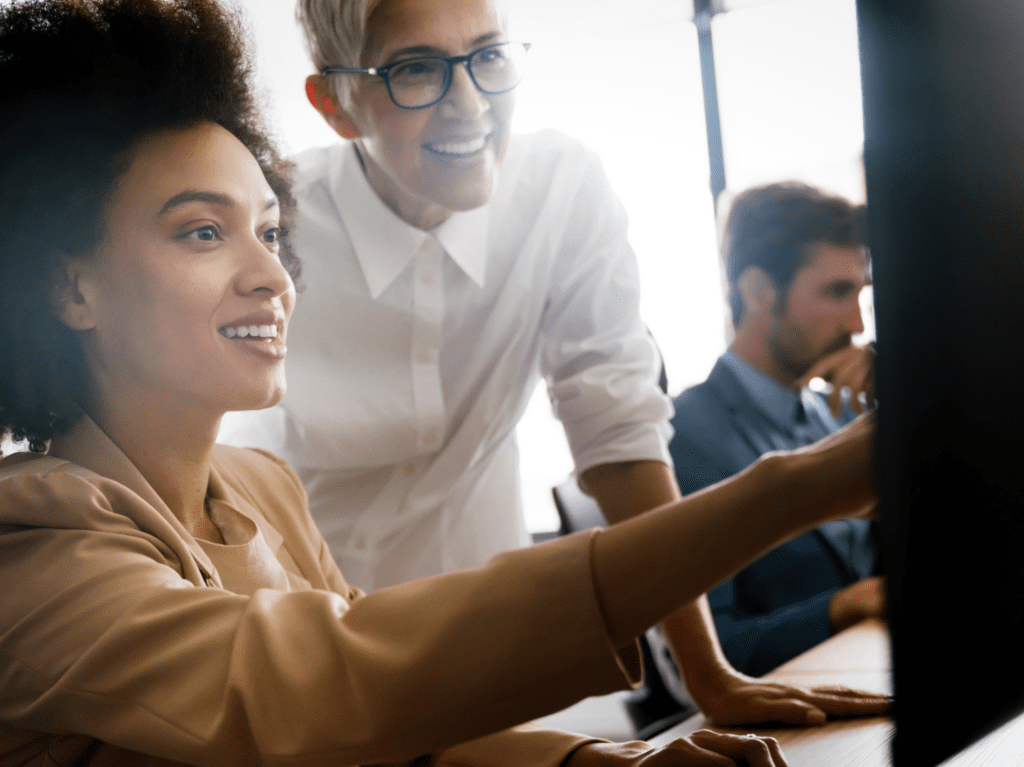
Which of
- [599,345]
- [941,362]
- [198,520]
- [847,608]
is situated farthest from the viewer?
[847,608]

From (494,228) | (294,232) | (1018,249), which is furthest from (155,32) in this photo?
(1018,249)

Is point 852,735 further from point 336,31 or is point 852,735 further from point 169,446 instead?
point 336,31

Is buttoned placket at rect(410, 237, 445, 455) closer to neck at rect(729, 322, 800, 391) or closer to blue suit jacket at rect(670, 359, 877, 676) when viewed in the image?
blue suit jacket at rect(670, 359, 877, 676)

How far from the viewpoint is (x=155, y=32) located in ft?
1.61

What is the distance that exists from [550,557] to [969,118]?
228 mm

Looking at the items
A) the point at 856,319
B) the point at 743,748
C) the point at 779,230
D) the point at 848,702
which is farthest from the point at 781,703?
the point at 779,230

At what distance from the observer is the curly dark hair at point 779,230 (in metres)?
0.99

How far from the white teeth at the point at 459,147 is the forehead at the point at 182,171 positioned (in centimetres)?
15

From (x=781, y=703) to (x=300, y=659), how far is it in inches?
15.9

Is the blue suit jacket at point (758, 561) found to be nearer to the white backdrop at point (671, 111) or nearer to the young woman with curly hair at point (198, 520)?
the white backdrop at point (671, 111)

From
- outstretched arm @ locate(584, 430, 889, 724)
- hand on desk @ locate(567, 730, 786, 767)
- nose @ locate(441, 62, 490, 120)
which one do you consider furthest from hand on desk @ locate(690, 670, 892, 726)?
nose @ locate(441, 62, 490, 120)

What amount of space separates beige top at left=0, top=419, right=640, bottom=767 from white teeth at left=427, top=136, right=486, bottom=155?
0.30 meters

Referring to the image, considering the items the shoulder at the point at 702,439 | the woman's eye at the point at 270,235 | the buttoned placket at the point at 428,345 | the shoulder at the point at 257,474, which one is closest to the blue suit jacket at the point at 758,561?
the shoulder at the point at 702,439

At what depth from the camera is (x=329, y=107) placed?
2.01 feet
